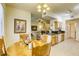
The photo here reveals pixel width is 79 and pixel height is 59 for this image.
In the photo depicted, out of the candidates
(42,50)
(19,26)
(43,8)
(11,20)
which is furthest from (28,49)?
(43,8)

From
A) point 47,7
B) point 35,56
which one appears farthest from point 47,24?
point 35,56

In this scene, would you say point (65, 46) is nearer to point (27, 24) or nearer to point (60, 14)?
point (60, 14)

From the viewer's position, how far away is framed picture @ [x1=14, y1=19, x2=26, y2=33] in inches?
83.8

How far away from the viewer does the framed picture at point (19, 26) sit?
2129 mm

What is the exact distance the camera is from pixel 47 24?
7.00 feet

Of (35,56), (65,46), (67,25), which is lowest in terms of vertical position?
(35,56)

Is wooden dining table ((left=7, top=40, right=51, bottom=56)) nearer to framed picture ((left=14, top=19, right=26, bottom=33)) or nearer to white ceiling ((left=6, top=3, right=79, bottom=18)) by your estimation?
framed picture ((left=14, top=19, right=26, bottom=33))

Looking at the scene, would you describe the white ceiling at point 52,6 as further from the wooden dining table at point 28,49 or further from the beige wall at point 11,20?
the wooden dining table at point 28,49

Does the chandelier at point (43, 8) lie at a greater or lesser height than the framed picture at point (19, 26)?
greater

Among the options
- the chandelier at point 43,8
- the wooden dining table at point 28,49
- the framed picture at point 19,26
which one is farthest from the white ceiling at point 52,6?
the wooden dining table at point 28,49

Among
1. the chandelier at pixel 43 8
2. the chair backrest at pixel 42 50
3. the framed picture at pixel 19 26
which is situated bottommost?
the chair backrest at pixel 42 50

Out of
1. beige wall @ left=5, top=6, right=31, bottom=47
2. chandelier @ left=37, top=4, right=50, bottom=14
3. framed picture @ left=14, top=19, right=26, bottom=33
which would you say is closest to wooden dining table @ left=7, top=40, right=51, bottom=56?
beige wall @ left=5, top=6, right=31, bottom=47

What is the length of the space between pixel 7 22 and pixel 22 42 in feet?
1.47

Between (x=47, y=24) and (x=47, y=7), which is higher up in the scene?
(x=47, y=7)
